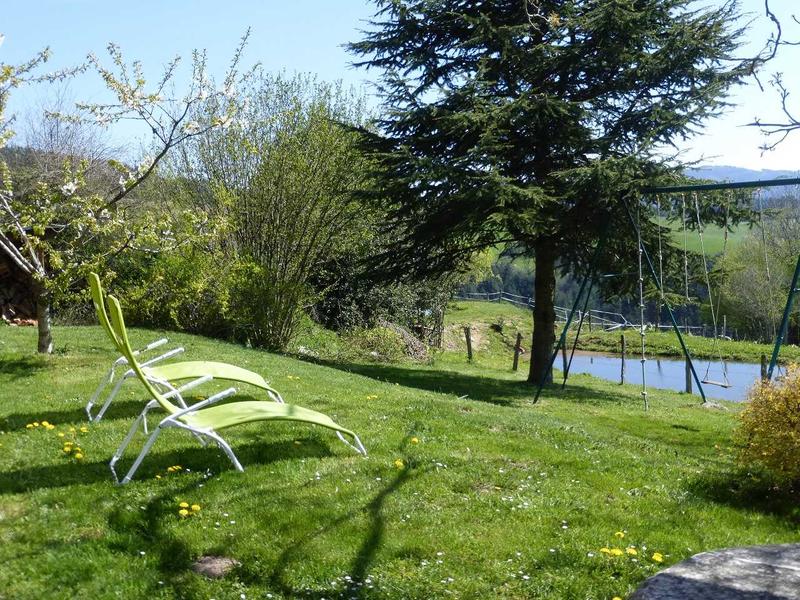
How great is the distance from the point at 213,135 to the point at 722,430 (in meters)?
13.7

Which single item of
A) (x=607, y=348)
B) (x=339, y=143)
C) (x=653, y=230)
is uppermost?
(x=339, y=143)

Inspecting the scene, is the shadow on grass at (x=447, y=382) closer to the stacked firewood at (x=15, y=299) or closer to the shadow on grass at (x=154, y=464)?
the stacked firewood at (x=15, y=299)

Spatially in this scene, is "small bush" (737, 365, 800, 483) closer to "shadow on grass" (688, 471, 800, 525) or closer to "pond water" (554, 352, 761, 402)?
"shadow on grass" (688, 471, 800, 525)

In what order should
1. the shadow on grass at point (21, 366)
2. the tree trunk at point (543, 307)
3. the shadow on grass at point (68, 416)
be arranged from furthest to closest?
the tree trunk at point (543, 307)
the shadow on grass at point (21, 366)
the shadow on grass at point (68, 416)

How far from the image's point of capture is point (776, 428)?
20.4ft

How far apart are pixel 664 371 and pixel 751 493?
25.3 metres

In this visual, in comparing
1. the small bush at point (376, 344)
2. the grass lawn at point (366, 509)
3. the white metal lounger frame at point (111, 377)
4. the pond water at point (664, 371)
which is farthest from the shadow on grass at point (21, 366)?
the pond water at point (664, 371)

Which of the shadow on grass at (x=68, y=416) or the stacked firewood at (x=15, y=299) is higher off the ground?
the stacked firewood at (x=15, y=299)

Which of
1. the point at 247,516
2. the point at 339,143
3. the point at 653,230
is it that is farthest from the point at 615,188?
the point at 247,516

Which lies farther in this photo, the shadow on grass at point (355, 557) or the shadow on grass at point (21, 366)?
the shadow on grass at point (21, 366)

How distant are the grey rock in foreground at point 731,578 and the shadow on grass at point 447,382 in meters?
10.5

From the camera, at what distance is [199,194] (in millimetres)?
19500

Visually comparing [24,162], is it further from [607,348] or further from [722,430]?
[607,348]

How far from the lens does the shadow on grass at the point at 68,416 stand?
680 cm
